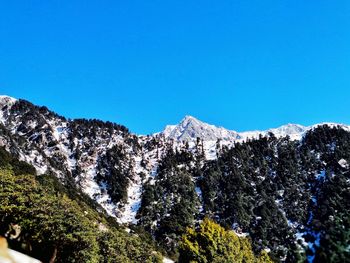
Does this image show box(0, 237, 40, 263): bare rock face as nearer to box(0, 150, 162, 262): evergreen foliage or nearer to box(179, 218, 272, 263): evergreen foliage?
box(0, 150, 162, 262): evergreen foliage

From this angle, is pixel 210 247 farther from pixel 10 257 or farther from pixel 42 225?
pixel 10 257

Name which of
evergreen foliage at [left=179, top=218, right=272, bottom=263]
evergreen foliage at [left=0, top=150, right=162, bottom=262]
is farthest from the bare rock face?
evergreen foliage at [left=179, top=218, right=272, bottom=263]

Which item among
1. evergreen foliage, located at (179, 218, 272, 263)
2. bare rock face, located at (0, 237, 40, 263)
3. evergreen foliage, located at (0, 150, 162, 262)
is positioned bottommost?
bare rock face, located at (0, 237, 40, 263)

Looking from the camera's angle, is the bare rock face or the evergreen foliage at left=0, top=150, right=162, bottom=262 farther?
the evergreen foliage at left=0, top=150, right=162, bottom=262

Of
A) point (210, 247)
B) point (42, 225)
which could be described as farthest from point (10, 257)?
point (210, 247)

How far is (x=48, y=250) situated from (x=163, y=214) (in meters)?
129

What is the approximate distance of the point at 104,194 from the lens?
648 feet

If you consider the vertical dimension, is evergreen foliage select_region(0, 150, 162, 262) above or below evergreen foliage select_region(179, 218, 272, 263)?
below

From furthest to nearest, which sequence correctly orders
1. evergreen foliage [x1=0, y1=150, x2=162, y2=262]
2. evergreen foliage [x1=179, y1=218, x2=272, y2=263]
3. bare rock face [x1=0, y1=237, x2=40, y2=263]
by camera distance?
evergreen foliage [x1=179, y1=218, x2=272, y2=263] → evergreen foliage [x1=0, y1=150, x2=162, y2=262] → bare rock face [x1=0, y1=237, x2=40, y2=263]

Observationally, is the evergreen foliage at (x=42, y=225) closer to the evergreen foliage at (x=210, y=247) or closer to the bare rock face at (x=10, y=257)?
the bare rock face at (x=10, y=257)

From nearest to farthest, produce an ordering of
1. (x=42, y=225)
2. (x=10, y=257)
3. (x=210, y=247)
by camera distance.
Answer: (x=10, y=257) → (x=42, y=225) → (x=210, y=247)

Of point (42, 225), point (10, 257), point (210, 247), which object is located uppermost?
point (210, 247)

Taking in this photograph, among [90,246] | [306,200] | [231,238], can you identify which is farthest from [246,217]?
[90,246]

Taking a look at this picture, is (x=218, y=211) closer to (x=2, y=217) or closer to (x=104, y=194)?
(x=104, y=194)
